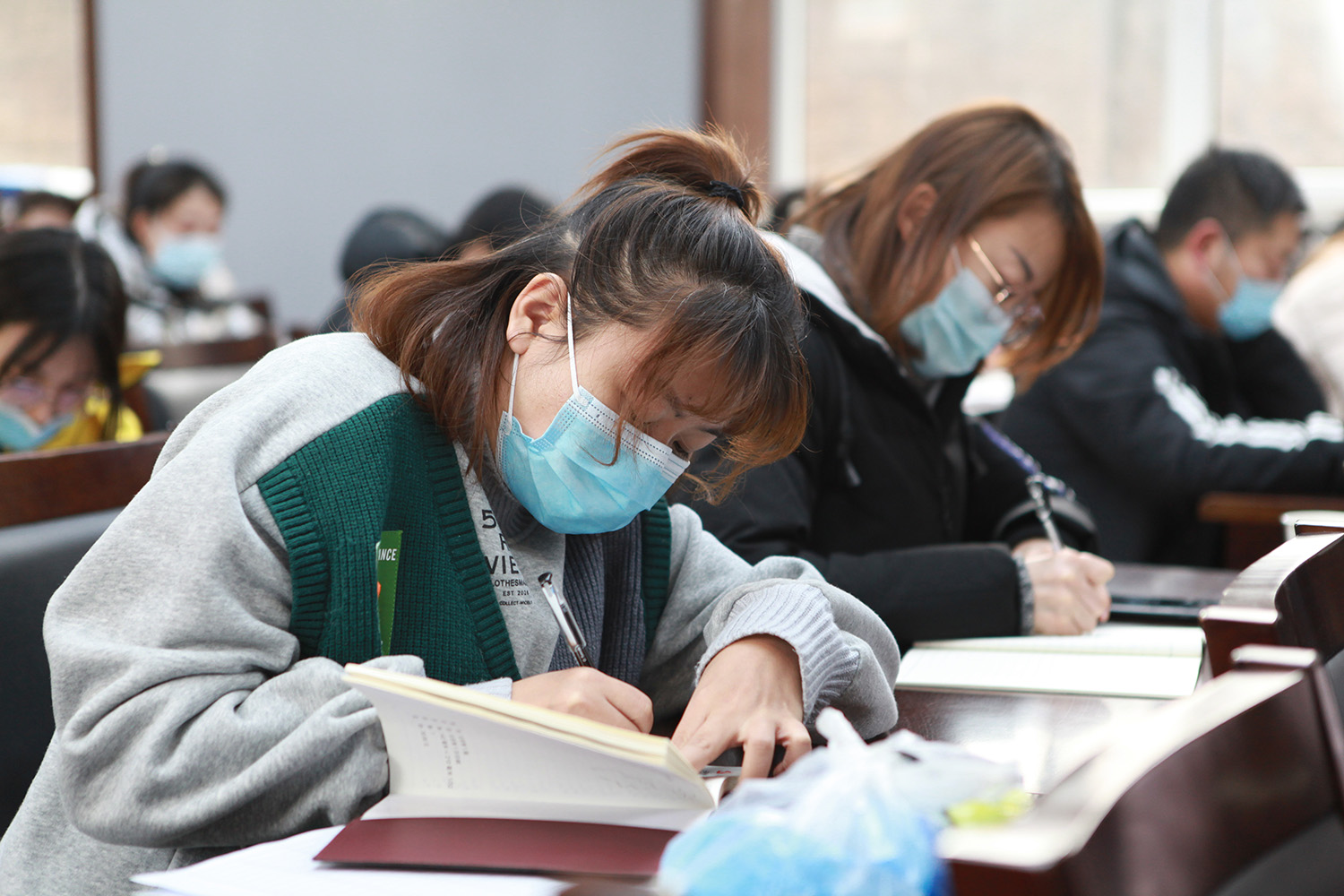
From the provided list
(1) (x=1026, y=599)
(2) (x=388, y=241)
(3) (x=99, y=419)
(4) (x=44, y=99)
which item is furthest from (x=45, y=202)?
(1) (x=1026, y=599)

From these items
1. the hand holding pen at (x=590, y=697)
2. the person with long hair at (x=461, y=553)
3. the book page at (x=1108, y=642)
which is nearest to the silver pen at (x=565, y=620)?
the person with long hair at (x=461, y=553)

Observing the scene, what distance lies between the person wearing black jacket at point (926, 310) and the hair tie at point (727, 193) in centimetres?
39

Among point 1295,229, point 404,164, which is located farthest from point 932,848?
point 404,164

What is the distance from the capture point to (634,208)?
2.94 ft

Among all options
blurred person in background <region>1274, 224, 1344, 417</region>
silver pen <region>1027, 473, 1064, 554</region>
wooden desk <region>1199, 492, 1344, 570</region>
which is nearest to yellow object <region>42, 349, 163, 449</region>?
silver pen <region>1027, 473, 1064, 554</region>

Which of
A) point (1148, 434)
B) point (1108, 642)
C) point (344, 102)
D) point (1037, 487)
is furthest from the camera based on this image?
point (344, 102)

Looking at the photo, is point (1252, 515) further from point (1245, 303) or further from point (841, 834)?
point (841, 834)

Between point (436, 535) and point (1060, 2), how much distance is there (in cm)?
381

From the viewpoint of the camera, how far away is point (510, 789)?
693 mm

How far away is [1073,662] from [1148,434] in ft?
4.09

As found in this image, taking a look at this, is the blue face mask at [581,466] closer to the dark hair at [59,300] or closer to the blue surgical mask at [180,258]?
the dark hair at [59,300]

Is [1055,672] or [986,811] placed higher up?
[986,811]

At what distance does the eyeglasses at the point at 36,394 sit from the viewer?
5.83 ft

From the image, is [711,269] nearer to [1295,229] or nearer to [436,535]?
[436,535]
